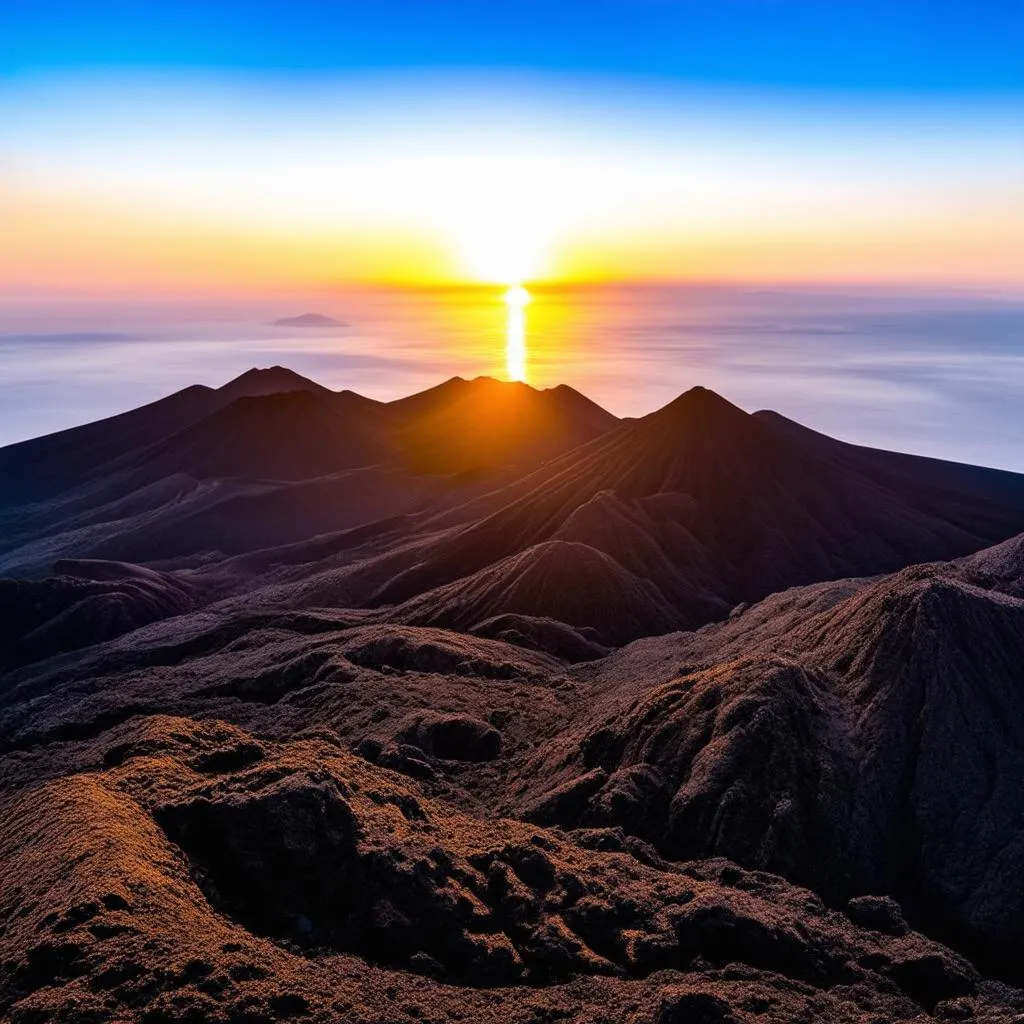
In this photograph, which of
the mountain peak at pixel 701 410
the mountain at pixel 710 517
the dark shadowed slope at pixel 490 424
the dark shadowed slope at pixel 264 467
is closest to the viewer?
the mountain at pixel 710 517

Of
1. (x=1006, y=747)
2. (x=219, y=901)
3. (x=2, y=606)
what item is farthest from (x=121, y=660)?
(x=1006, y=747)

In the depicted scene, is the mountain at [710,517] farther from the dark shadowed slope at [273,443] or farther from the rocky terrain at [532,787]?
the dark shadowed slope at [273,443]

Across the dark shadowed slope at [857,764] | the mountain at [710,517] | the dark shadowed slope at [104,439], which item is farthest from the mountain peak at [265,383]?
the dark shadowed slope at [857,764]

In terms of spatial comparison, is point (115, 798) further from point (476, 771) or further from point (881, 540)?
point (881, 540)

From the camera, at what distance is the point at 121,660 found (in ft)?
173

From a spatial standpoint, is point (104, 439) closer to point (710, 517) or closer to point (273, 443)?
point (273, 443)

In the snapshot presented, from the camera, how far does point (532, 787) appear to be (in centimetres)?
3184

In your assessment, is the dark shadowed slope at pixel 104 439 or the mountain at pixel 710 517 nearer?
the mountain at pixel 710 517

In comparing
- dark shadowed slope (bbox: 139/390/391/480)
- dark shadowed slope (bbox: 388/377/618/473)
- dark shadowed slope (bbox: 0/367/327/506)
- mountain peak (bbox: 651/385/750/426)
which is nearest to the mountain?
mountain peak (bbox: 651/385/750/426)

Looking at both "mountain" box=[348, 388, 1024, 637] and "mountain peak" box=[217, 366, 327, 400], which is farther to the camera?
"mountain peak" box=[217, 366, 327, 400]

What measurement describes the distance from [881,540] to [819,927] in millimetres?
49714

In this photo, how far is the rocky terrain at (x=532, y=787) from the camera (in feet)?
→ 64.2

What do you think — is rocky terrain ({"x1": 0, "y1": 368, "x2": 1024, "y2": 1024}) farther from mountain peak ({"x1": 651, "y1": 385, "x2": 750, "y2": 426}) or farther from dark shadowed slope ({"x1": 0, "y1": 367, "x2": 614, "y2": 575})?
dark shadowed slope ({"x1": 0, "y1": 367, "x2": 614, "y2": 575})

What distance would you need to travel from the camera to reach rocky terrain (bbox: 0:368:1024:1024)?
Answer: 64.2ft
